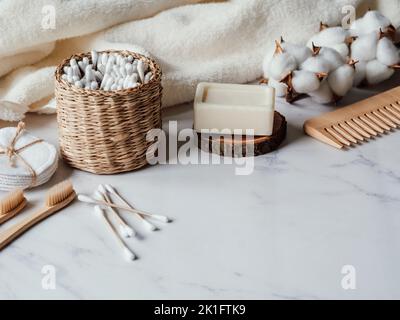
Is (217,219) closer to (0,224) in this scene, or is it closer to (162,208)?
(162,208)

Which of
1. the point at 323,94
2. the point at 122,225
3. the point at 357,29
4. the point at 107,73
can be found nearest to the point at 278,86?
the point at 323,94

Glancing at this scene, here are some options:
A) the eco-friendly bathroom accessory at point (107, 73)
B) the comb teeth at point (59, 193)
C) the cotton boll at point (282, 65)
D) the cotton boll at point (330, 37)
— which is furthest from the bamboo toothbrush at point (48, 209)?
the cotton boll at point (330, 37)

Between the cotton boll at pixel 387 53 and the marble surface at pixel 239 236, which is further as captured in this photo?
the cotton boll at pixel 387 53

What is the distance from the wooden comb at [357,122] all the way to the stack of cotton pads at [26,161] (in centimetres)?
41

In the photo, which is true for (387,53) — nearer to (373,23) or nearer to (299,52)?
(373,23)

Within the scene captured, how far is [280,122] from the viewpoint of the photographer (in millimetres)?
1062

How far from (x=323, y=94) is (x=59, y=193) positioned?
0.49 metres

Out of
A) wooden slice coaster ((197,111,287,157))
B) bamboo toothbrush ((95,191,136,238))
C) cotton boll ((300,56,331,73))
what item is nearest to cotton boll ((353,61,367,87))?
cotton boll ((300,56,331,73))

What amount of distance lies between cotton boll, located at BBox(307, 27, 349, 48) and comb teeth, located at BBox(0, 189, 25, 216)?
583 millimetres

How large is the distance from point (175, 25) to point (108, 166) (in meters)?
0.33

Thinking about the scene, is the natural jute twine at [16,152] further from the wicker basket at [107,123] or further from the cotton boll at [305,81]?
Answer: the cotton boll at [305,81]

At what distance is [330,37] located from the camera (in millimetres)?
1195

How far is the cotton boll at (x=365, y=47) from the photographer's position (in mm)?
1155

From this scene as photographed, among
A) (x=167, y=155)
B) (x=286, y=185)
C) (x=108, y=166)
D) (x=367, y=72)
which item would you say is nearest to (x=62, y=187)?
(x=108, y=166)
